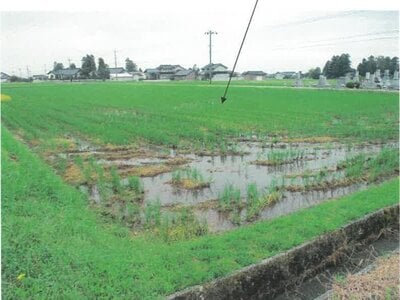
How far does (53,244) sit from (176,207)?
8.50ft

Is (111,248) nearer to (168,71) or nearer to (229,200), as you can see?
(229,200)

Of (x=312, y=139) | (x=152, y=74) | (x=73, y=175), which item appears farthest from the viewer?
(x=152, y=74)

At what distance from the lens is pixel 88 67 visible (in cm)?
5425

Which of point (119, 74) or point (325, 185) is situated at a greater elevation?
point (325, 185)

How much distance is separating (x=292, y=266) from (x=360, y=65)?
48299 mm

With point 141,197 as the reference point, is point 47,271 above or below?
above

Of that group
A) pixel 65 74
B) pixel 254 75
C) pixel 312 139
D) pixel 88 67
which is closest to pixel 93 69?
pixel 88 67

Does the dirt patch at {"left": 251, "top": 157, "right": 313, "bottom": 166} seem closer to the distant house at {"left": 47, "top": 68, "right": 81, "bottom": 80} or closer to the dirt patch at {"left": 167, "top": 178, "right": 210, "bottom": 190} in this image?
the dirt patch at {"left": 167, "top": 178, "right": 210, "bottom": 190}

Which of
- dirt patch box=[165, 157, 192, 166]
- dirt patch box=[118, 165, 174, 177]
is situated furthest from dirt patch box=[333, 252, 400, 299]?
dirt patch box=[165, 157, 192, 166]

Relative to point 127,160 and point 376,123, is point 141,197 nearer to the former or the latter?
point 127,160

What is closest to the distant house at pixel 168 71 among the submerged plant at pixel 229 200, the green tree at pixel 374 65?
the green tree at pixel 374 65

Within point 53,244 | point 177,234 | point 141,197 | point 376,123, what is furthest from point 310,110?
Answer: point 53,244

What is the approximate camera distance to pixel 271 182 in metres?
8.12

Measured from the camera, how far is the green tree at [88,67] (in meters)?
52.2
